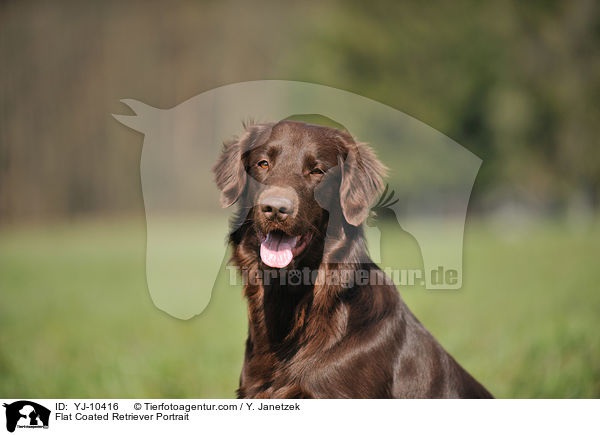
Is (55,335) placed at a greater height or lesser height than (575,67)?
lesser

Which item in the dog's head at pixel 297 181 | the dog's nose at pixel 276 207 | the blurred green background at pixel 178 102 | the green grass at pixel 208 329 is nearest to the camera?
the dog's nose at pixel 276 207

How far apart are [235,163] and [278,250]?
60 cm

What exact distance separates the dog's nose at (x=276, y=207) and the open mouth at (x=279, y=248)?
6.4 inches

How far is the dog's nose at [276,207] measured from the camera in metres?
2.48

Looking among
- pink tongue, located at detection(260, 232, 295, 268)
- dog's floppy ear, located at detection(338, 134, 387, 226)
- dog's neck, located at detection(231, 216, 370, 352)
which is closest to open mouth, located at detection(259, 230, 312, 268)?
pink tongue, located at detection(260, 232, 295, 268)

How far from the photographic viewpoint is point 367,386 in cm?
255

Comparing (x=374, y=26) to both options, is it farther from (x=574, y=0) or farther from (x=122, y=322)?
(x=122, y=322)

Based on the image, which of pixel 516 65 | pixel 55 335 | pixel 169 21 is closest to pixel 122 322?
pixel 55 335

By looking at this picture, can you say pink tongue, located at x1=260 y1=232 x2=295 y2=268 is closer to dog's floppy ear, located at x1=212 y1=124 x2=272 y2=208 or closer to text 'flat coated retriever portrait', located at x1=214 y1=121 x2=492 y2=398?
text 'flat coated retriever portrait', located at x1=214 y1=121 x2=492 y2=398

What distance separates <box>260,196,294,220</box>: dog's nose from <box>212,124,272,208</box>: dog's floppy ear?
376mm

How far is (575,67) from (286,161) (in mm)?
12964
